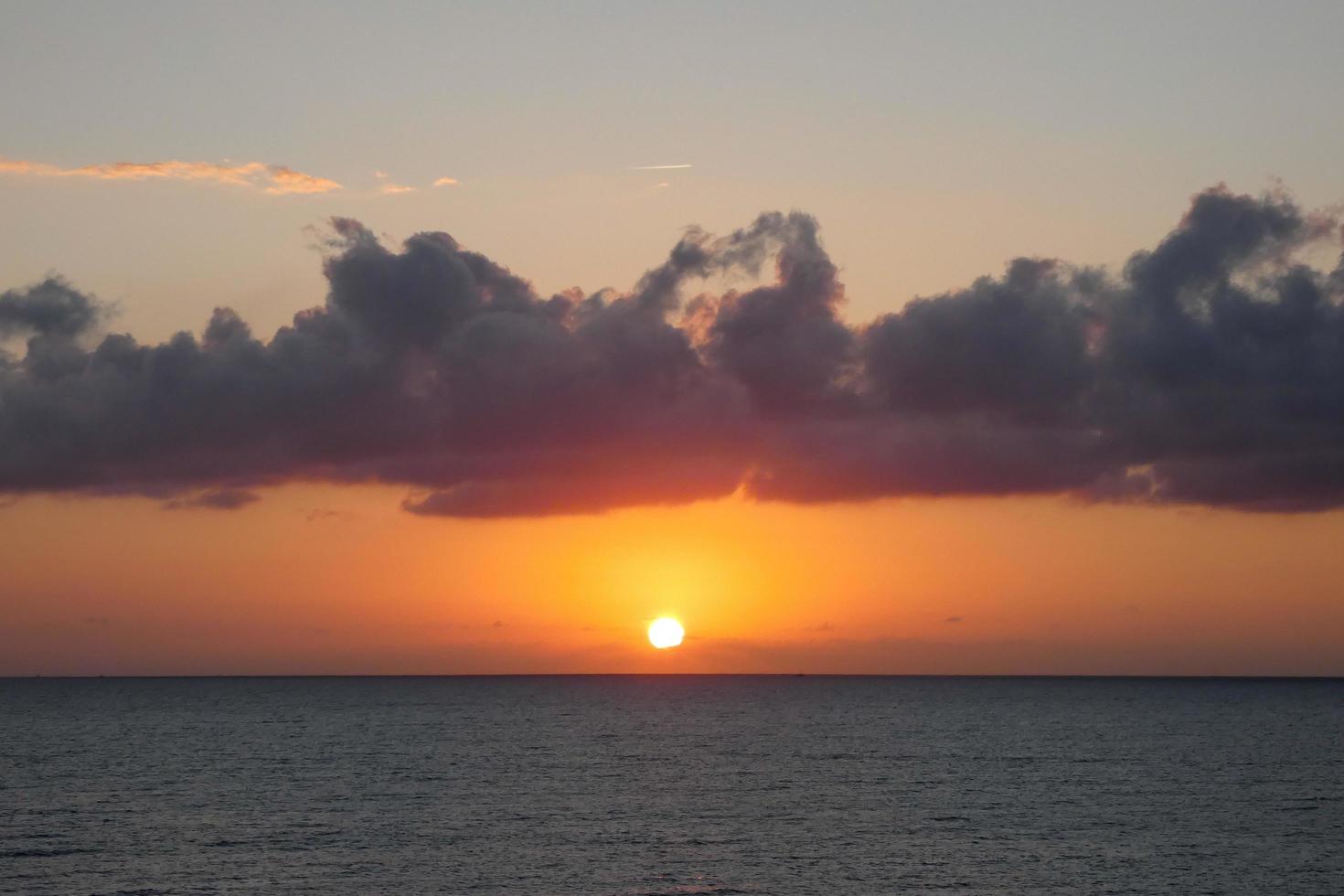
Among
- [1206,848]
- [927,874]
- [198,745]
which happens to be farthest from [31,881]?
[198,745]

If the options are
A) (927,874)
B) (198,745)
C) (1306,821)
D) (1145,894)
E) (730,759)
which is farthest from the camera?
(198,745)

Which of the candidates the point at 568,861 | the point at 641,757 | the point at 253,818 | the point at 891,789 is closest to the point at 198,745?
the point at 641,757

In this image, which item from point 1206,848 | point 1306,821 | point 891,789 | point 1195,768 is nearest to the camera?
point 1206,848

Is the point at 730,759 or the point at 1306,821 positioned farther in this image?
the point at 730,759

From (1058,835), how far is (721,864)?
29546mm

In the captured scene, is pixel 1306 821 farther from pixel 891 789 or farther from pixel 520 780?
pixel 520 780

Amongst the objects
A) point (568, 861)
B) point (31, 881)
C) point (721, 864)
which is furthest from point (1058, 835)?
point (31, 881)

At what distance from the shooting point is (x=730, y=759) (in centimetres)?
17088

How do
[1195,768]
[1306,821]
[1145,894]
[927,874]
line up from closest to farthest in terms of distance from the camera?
[1145,894]
[927,874]
[1306,821]
[1195,768]

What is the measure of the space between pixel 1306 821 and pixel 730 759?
7480cm

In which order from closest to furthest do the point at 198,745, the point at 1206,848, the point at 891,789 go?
the point at 1206,848 → the point at 891,789 → the point at 198,745

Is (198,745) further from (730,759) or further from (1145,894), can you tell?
(1145,894)

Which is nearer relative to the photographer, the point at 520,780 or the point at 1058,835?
the point at 1058,835

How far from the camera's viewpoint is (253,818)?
11188 centimetres
